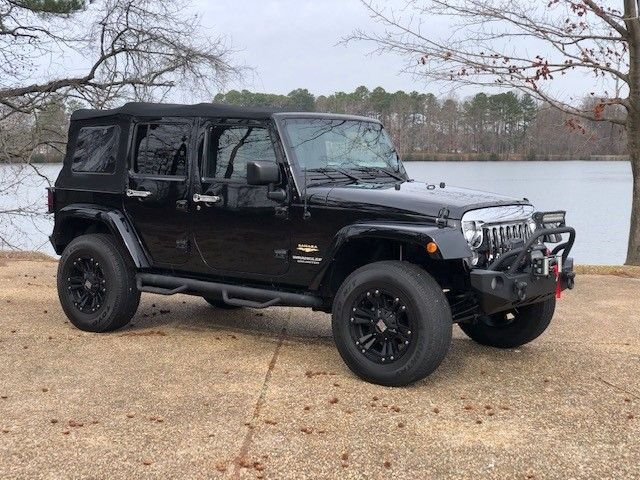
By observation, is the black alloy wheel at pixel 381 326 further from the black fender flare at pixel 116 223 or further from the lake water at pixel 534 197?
the lake water at pixel 534 197

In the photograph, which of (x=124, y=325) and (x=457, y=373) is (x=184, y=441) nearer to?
(x=457, y=373)

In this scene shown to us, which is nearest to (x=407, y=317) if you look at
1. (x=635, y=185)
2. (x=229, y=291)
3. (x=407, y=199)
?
(x=407, y=199)

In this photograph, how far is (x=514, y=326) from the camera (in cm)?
598

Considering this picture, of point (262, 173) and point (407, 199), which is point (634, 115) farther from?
point (262, 173)

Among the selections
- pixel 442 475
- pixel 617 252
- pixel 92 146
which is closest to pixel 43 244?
pixel 92 146

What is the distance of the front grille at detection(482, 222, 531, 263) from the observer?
499cm

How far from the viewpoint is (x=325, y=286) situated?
5465 millimetres

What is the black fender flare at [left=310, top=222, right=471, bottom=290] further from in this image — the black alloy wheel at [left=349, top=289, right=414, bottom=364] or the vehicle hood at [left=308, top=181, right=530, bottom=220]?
the black alloy wheel at [left=349, top=289, right=414, bottom=364]

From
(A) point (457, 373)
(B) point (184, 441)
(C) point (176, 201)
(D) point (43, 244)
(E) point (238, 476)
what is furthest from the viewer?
(D) point (43, 244)

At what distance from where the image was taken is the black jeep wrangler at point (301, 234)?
488 cm

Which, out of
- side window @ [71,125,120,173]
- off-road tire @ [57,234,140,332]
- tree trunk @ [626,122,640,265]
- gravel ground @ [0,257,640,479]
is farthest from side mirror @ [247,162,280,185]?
tree trunk @ [626,122,640,265]

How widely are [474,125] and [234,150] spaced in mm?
14362

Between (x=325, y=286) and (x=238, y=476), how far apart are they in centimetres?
205

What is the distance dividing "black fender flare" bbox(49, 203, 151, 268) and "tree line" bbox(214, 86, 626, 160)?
1.63m
